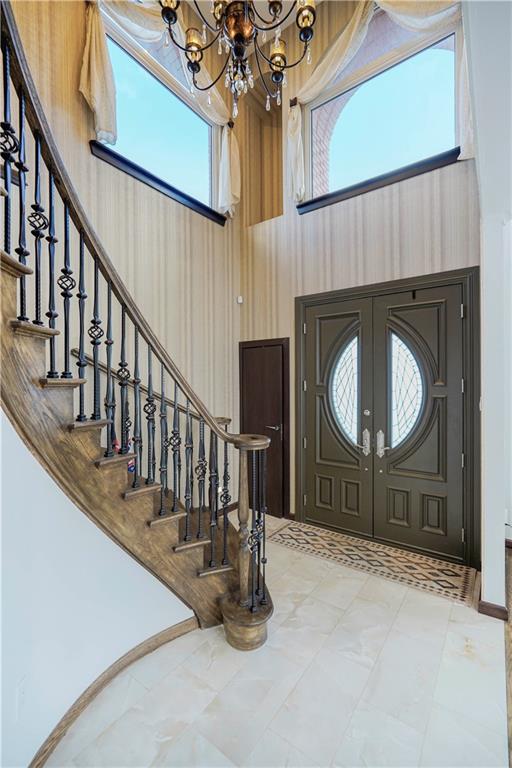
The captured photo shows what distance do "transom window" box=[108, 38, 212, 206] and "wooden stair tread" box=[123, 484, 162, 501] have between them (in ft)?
10.2

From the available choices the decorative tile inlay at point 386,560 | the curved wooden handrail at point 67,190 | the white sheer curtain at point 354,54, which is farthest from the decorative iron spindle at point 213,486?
the white sheer curtain at point 354,54

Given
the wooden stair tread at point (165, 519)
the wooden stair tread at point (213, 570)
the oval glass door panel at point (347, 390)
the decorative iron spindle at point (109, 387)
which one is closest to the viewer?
→ the decorative iron spindle at point (109, 387)

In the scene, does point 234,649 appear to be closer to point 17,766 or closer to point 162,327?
point 17,766

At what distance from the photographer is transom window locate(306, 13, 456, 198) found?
10.3 feet

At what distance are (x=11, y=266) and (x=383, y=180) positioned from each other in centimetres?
336

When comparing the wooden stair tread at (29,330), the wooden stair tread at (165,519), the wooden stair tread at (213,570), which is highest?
the wooden stair tread at (29,330)

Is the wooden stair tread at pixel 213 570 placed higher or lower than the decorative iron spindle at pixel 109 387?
lower

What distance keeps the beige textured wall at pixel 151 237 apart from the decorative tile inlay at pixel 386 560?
66.0 inches

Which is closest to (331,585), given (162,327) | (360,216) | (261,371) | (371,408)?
(371,408)

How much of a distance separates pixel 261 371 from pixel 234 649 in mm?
2777

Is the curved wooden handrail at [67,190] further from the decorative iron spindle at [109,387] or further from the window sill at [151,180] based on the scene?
the window sill at [151,180]

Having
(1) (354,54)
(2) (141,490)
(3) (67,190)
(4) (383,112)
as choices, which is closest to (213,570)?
(2) (141,490)

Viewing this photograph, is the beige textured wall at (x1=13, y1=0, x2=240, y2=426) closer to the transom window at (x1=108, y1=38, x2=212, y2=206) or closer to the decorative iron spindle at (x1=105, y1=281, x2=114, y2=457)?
the transom window at (x1=108, y1=38, x2=212, y2=206)

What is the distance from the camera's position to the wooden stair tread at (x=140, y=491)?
5.84 ft
